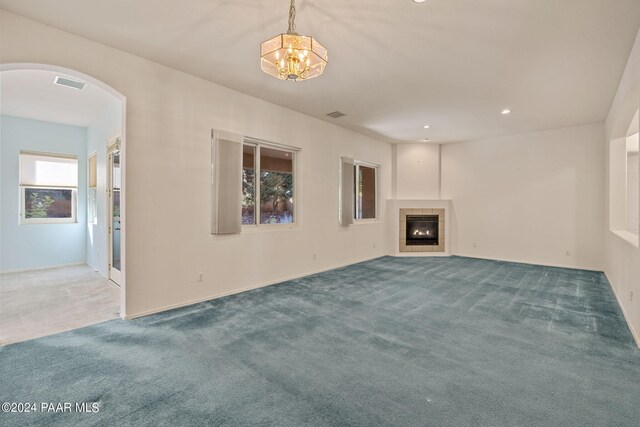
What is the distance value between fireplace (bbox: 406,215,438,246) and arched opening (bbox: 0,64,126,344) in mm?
6581

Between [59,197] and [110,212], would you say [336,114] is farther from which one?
[59,197]

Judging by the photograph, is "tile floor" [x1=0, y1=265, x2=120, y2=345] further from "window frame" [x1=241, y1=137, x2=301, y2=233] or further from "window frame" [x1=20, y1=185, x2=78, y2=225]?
"window frame" [x1=241, y1=137, x2=301, y2=233]

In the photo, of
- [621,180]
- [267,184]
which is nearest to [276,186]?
[267,184]

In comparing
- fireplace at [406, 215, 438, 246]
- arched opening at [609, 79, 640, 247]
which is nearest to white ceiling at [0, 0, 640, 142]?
arched opening at [609, 79, 640, 247]

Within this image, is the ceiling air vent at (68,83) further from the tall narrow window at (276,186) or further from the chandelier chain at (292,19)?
the chandelier chain at (292,19)

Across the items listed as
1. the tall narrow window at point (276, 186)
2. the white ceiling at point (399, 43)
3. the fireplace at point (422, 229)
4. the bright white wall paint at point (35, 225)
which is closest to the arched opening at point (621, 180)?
the white ceiling at point (399, 43)

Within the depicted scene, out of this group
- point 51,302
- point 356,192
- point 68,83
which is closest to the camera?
point 51,302

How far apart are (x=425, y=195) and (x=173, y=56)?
22.2ft

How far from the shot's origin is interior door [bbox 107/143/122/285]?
4.96 metres

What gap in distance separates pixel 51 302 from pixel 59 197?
139 inches

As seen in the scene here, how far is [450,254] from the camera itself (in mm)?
8016

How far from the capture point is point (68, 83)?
4219 millimetres

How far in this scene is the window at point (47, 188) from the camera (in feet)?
19.6

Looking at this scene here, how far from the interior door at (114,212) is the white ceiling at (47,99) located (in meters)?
0.83
